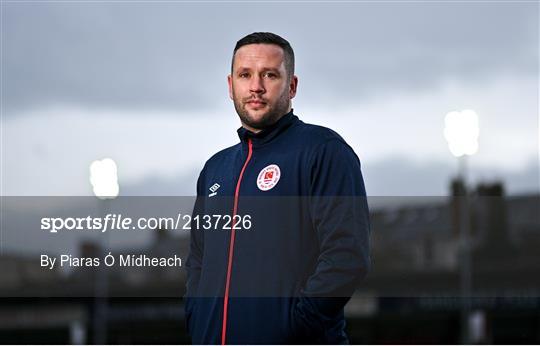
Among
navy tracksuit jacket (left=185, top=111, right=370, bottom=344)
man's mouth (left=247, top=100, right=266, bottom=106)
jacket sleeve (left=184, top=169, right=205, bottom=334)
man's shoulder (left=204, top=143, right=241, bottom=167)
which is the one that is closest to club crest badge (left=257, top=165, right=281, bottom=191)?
navy tracksuit jacket (left=185, top=111, right=370, bottom=344)

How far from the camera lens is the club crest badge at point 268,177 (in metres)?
4.63

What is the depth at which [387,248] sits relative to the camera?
2210 inches

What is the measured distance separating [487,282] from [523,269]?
10.1 feet

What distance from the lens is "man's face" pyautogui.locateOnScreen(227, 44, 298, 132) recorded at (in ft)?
15.5

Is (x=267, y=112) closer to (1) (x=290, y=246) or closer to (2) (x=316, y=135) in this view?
(2) (x=316, y=135)

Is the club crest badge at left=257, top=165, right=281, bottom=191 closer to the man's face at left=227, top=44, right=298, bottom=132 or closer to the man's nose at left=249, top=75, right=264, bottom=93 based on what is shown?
the man's face at left=227, top=44, right=298, bottom=132

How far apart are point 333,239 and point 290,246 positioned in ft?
0.78

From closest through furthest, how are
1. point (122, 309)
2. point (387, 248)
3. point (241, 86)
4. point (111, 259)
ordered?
point (241, 86), point (111, 259), point (122, 309), point (387, 248)

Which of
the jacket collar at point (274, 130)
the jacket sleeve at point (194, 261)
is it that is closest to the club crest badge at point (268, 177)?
the jacket collar at point (274, 130)

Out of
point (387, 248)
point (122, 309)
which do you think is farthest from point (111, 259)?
point (387, 248)

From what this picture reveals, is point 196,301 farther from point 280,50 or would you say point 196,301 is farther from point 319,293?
point 280,50

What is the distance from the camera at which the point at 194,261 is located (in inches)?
203

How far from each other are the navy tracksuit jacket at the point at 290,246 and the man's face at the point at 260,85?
9 centimetres

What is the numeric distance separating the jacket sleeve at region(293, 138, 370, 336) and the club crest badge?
0.20 meters
